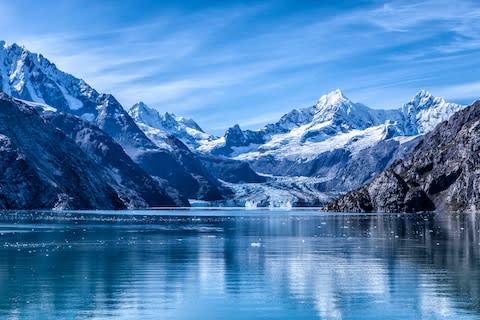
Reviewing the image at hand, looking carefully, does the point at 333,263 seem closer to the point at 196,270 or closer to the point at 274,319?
the point at 196,270

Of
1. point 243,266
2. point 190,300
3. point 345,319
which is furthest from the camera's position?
point 243,266

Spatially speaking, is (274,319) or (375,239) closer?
(274,319)

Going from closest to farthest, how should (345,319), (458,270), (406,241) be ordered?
1. (345,319)
2. (458,270)
3. (406,241)

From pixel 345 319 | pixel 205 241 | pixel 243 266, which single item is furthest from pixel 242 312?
pixel 205 241

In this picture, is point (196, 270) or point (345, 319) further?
point (196, 270)

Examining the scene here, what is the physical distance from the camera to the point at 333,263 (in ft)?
262

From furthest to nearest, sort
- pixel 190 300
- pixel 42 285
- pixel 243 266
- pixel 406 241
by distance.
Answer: pixel 406 241 < pixel 243 266 < pixel 42 285 < pixel 190 300

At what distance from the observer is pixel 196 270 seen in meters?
73.8

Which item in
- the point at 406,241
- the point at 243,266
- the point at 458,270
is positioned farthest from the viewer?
the point at 406,241

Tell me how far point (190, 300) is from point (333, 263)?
28280 mm

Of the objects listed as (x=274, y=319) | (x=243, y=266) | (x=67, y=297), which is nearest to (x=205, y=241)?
(x=243, y=266)

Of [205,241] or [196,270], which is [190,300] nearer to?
[196,270]

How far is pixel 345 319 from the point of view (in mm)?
47406

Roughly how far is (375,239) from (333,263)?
42.2 m
